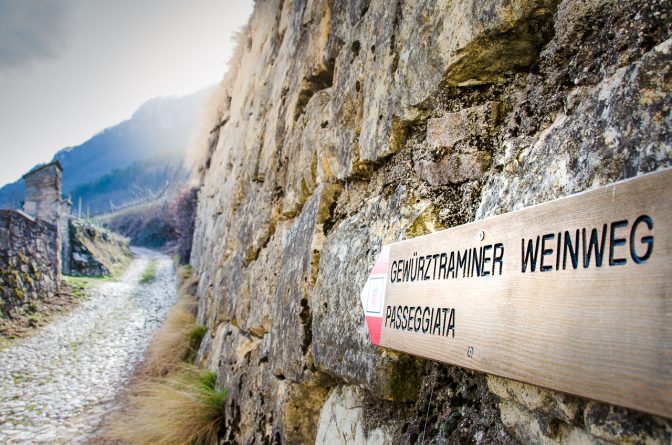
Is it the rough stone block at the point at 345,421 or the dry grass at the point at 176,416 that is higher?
the rough stone block at the point at 345,421

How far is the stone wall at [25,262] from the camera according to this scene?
7.73 meters

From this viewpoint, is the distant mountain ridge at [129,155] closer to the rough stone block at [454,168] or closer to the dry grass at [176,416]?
the dry grass at [176,416]

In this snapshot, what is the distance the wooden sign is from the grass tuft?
1291 cm

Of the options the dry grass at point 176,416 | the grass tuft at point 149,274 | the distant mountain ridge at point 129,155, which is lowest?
the dry grass at point 176,416

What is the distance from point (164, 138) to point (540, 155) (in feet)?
255

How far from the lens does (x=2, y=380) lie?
17.4ft

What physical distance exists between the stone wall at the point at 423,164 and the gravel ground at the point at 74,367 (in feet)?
7.54

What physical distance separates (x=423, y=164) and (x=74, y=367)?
5.94 metres

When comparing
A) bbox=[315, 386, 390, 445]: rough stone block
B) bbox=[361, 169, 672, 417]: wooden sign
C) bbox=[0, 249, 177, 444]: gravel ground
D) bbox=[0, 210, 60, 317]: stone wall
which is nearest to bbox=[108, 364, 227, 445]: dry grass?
bbox=[0, 249, 177, 444]: gravel ground

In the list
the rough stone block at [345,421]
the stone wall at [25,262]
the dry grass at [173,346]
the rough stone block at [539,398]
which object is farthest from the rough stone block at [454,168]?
the stone wall at [25,262]

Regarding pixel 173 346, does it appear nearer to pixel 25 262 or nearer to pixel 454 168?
pixel 454 168

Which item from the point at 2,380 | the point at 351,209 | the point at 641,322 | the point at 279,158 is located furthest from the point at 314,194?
the point at 2,380

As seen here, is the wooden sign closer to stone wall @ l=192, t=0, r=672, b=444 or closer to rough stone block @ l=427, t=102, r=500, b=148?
stone wall @ l=192, t=0, r=672, b=444

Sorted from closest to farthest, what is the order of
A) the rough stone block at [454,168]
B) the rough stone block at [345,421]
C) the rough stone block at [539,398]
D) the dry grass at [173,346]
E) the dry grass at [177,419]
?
the rough stone block at [539,398] < the rough stone block at [454,168] < the rough stone block at [345,421] < the dry grass at [177,419] < the dry grass at [173,346]
